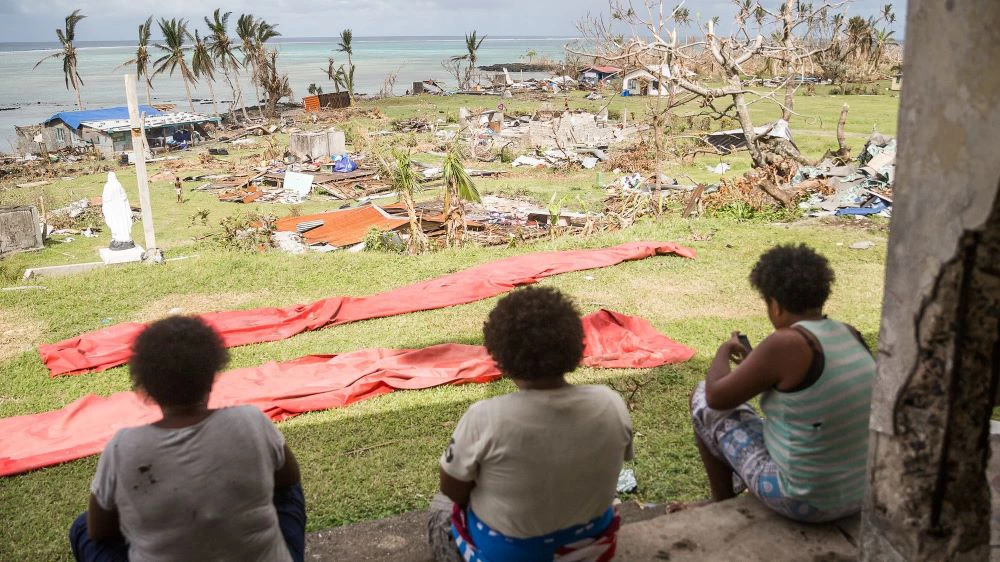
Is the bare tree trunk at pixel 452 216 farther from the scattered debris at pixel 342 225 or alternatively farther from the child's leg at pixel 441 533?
the child's leg at pixel 441 533

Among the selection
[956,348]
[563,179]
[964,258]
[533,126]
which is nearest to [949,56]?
[964,258]

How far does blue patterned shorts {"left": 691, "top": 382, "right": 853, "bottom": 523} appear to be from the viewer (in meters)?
2.86

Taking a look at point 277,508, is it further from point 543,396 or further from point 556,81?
point 556,81

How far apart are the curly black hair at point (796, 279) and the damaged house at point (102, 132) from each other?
103 ft

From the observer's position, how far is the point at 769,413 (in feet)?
9.22

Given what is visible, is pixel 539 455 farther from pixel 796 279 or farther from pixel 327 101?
pixel 327 101

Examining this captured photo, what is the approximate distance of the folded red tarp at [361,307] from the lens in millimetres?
6952

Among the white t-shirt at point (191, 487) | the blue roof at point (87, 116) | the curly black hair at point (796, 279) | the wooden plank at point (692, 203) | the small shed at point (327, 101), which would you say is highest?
the small shed at point (327, 101)

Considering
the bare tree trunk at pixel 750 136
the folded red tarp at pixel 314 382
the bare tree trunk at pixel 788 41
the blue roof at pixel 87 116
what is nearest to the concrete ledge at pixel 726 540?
the folded red tarp at pixel 314 382

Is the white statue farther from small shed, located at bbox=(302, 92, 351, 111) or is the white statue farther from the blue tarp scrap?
small shed, located at bbox=(302, 92, 351, 111)

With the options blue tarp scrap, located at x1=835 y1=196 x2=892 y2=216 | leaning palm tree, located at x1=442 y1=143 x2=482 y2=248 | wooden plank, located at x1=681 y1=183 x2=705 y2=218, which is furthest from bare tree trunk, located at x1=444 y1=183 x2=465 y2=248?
blue tarp scrap, located at x1=835 y1=196 x2=892 y2=216

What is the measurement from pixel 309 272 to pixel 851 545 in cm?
775

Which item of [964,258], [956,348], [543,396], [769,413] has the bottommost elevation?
[769,413]

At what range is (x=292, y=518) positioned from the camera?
2732 mm
